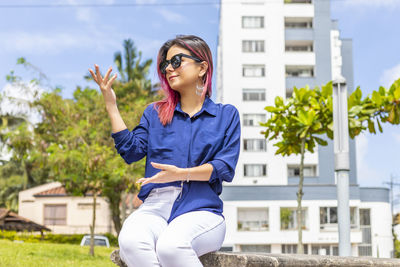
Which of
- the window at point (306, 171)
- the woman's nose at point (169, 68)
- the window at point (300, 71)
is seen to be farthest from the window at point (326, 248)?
the woman's nose at point (169, 68)

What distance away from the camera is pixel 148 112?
3047 mm

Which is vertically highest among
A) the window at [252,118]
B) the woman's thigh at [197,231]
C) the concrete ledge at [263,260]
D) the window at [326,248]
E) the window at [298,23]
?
the window at [298,23]

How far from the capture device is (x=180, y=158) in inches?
109

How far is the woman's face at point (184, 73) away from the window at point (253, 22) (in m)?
37.1

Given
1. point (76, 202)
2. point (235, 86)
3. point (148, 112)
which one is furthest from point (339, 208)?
point (76, 202)

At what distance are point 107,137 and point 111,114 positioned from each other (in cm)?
1639

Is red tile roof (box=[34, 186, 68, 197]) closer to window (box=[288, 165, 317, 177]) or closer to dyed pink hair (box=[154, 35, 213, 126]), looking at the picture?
window (box=[288, 165, 317, 177])

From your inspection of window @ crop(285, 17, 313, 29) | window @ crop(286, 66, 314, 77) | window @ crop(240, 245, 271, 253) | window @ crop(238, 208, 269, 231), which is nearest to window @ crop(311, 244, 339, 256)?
window @ crop(240, 245, 271, 253)

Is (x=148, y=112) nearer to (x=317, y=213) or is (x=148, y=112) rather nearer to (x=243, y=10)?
(x=317, y=213)

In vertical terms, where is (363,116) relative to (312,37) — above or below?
below

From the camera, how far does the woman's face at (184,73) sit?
2982 millimetres

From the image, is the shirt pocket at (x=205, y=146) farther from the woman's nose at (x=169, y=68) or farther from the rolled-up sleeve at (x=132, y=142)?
the woman's nose at (x=169, y=68)

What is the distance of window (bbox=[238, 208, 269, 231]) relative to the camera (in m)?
35.1

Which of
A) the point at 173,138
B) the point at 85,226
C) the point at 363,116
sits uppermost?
the point at 363,116
